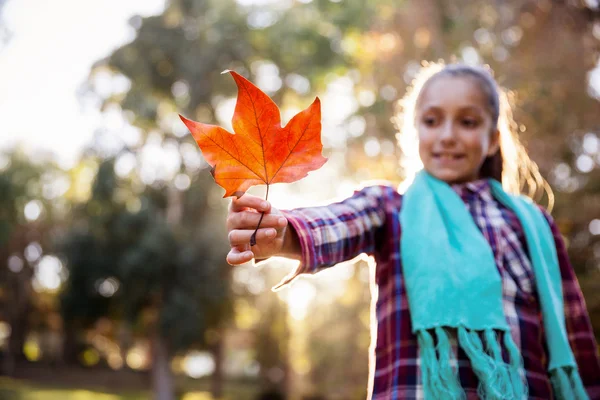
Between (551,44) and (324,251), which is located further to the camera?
(551,44)

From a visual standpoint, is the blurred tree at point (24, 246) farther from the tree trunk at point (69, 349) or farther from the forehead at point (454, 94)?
the forehead at point (454, 94)

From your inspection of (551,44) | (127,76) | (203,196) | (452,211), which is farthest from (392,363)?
(127,76)

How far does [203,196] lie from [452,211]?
13.9m

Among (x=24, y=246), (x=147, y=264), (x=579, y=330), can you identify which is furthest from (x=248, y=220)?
(x=24, y=246)

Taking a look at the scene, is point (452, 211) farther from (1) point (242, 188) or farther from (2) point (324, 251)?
(1) point (242, 188)

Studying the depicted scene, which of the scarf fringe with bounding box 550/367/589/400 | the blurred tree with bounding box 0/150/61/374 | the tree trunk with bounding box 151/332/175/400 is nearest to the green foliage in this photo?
the tree trunk with bounding box 151/332/175/400

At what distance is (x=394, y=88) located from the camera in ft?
32.9

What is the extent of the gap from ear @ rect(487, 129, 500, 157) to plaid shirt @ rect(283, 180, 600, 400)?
0.13m

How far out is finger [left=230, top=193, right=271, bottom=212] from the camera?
3.75 feet

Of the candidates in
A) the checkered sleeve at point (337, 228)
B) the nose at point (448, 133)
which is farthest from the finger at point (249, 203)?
the nose at point (448, 133)

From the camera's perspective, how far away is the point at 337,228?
1.49m

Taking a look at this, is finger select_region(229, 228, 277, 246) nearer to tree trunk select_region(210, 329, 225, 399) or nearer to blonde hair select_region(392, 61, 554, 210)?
blonde hair select_region(392, 61, 554, 210)

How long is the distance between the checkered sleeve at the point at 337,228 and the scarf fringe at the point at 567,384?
2.11 feet

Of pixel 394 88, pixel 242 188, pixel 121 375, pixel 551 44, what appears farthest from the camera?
pixel 121 375
